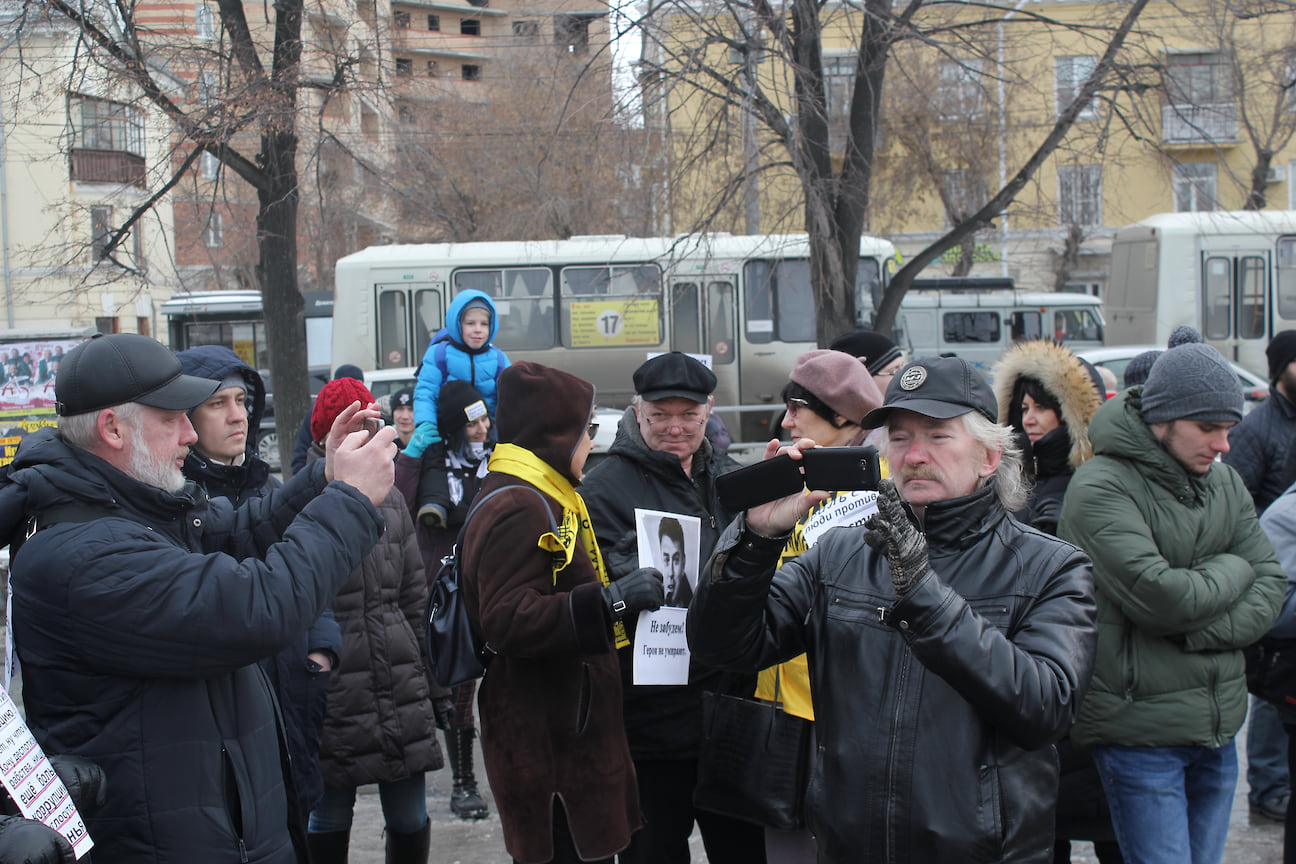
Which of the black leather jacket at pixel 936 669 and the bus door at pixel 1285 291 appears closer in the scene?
the black leather jacket at pixel 936 669

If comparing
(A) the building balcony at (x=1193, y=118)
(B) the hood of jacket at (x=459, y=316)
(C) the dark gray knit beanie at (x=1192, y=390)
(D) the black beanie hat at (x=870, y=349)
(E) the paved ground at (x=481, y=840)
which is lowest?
(E) the paved ground at (x=481, y=840)

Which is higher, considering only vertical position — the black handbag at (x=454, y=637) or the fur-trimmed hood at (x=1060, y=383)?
the fur-trimmed hood at (x=1060, y=383)

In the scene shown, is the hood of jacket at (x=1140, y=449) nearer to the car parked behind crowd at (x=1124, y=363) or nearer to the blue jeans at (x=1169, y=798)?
the blue jeans at (x=1169, y=798)

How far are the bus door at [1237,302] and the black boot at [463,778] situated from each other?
690 inches

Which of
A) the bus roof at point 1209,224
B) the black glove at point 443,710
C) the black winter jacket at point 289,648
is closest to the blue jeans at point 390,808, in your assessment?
the black winter jacket at point 289,648

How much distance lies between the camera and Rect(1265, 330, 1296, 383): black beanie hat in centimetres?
537

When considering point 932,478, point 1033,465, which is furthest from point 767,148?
point 932,478

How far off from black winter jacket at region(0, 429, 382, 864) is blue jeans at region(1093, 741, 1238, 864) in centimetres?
241

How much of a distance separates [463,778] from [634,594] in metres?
2.74

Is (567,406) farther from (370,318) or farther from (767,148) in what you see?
(370,318)

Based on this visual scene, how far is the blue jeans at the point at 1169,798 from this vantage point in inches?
127

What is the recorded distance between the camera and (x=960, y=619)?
2061 mm

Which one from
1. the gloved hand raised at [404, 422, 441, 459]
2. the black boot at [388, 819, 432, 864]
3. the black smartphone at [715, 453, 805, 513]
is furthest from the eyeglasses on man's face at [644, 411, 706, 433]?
the gloved hand raised at [404, 422, 441, 459]

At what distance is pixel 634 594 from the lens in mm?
3053
